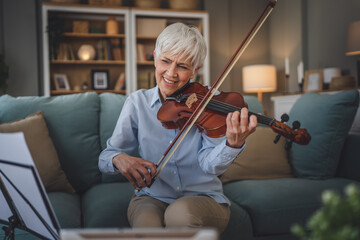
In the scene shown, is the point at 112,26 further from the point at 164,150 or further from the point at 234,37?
the point at 164,150

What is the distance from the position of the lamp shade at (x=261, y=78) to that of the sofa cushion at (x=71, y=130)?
2693 mm

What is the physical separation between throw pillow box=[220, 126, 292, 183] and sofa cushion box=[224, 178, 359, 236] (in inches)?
4.9

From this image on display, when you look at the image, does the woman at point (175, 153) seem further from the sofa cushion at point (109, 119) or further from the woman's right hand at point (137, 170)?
the sofa cushion at point (109, 119)

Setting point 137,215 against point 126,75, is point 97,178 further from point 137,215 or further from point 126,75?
point 126,75

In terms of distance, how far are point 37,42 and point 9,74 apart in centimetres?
51

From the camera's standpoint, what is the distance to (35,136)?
1554mm

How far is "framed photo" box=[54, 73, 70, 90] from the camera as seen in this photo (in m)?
4.19

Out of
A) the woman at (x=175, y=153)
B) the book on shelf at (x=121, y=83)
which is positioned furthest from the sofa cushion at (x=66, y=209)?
the book on shelf at (x=121, y=83)

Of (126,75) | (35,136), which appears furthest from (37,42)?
(35,136)

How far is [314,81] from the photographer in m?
3.41

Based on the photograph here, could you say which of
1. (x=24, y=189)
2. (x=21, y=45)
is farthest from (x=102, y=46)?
(x=24, y=189)

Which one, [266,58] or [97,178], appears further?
[266,58]

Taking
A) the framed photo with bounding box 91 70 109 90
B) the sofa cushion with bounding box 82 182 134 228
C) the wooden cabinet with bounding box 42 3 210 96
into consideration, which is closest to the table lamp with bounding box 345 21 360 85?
the wooden cabinet with bounding box 42 3 210 96

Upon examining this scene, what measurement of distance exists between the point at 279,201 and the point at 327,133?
48 cm
